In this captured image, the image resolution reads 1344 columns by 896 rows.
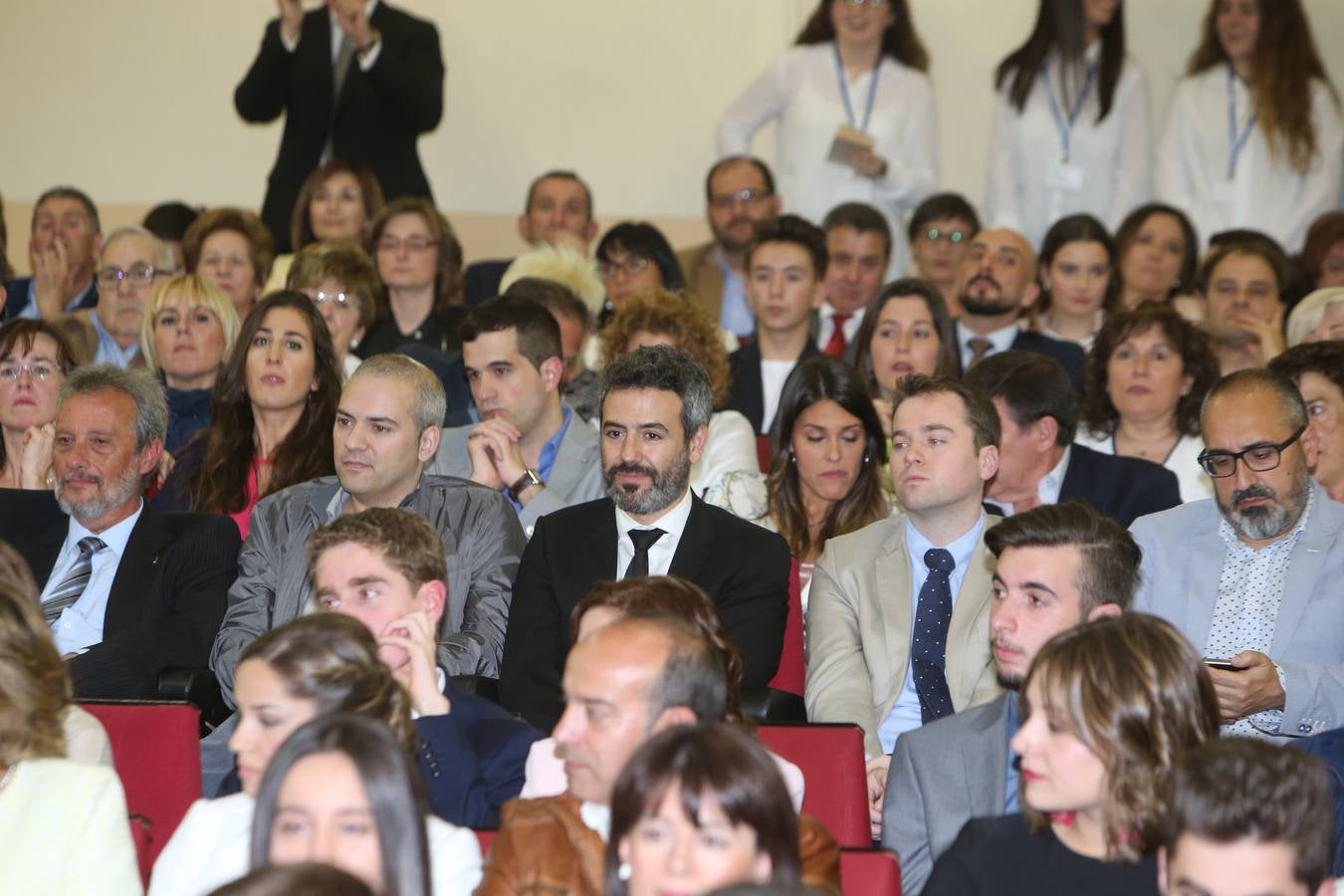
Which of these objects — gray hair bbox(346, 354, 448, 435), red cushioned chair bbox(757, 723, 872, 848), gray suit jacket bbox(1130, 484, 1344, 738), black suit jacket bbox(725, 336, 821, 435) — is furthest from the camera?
black suit jacket bbox(725, 336, 821, 435)

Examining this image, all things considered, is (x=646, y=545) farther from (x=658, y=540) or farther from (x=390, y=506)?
(x=390, y=506)

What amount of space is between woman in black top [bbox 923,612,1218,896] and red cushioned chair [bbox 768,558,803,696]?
129cm

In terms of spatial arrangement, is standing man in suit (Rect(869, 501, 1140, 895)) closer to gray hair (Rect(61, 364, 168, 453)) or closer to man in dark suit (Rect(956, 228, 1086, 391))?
gray hair (Rect(61, 364, 168, 453))

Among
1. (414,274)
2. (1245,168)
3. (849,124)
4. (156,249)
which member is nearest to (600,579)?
(414,274)

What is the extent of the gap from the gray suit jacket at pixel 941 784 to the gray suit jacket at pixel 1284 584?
707 mm

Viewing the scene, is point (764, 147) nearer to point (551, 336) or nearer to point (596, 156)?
point (596, 156)

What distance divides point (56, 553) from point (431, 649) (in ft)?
5.00

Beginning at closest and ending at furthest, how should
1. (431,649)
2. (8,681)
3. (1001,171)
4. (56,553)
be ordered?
(8,681) → (431,649) → (56,553) → (1001,171)

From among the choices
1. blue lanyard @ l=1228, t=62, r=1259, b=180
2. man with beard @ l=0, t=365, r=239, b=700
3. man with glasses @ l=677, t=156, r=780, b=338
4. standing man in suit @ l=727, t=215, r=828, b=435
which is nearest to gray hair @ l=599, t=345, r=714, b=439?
man with beard @ l=0, t=365, r=239, b=700

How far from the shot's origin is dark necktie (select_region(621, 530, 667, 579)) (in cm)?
380

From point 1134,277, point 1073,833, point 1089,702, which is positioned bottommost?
point 1073,833

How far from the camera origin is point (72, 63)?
8031mm

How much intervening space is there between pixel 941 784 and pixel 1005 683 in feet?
0.70

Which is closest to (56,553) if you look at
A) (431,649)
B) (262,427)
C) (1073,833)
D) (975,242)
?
(262,427)
